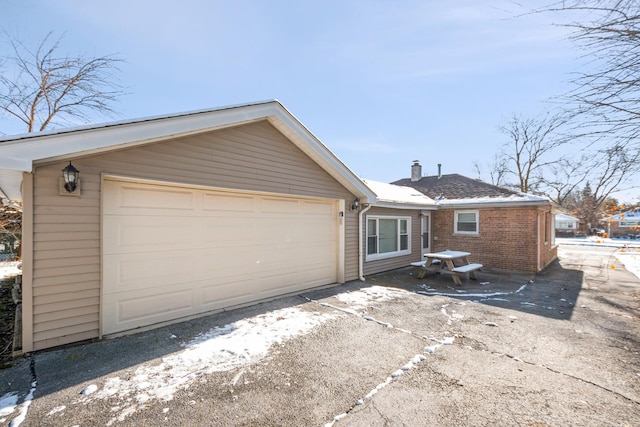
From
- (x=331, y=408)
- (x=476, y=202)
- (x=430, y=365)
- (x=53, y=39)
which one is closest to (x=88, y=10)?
(x=53, y=39)

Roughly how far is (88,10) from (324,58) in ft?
18.6

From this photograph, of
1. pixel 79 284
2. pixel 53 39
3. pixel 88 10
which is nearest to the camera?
pixel 79 284

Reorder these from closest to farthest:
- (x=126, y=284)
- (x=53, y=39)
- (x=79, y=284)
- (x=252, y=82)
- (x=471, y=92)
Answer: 1. (x=79, y=284)
2. (x=126, y=284)
3. (x=471, y=92)
4. (x=252, y=82)
5. (x=53, y=39)

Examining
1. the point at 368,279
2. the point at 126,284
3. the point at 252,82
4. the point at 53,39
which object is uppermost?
the point at 53,39

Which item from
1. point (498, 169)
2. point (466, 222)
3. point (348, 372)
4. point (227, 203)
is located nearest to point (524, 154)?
point (498, 169)

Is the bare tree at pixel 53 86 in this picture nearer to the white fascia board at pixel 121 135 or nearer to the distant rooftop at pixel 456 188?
the white fascia board at pixel 121 135

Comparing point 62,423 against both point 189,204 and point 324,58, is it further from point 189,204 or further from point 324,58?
point 324,58

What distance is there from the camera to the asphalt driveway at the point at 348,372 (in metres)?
2.56

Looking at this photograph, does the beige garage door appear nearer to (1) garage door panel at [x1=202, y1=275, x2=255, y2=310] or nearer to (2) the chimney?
(1) garage door panel at [x1=202, y1=275, x2=255, y2=310]

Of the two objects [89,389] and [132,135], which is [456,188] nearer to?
[132,135]

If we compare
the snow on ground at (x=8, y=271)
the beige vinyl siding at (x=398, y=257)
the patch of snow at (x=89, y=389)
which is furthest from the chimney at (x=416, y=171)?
the snow on ground at (x=8, y=271)

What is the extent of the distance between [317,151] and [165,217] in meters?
3.55

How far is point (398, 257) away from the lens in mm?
10234

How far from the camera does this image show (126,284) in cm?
430
